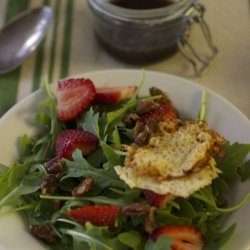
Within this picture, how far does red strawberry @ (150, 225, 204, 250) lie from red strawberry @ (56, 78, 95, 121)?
31 cm

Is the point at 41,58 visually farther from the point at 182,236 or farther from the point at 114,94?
the point at 182,236

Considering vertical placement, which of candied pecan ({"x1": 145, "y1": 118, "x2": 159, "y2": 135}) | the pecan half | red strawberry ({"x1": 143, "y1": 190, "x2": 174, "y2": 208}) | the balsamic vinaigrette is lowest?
red strawberry ({"x1": 143, "y1": 190, "x2": 174, "y2": 208})

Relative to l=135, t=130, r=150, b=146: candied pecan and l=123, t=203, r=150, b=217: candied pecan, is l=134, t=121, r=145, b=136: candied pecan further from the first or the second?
l=123, t=203, r=150, b=217: candied pecan

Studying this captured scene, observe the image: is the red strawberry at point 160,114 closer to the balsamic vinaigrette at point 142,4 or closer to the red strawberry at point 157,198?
the red strawberry at point 157,198

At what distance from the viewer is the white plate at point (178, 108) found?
2.61 feet

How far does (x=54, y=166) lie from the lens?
2.81 feet

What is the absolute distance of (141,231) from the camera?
0.79m

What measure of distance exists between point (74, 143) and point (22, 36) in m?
0.53

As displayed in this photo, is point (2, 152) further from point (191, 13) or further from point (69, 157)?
point (191, 13)

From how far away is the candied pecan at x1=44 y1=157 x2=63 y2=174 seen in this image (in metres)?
0.85

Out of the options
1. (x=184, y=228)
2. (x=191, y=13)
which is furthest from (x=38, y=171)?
(x=191, y=13)

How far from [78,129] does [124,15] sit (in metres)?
0.34

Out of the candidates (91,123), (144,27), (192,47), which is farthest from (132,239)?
(192,47)

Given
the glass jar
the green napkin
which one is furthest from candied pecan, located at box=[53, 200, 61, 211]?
the glass jar
